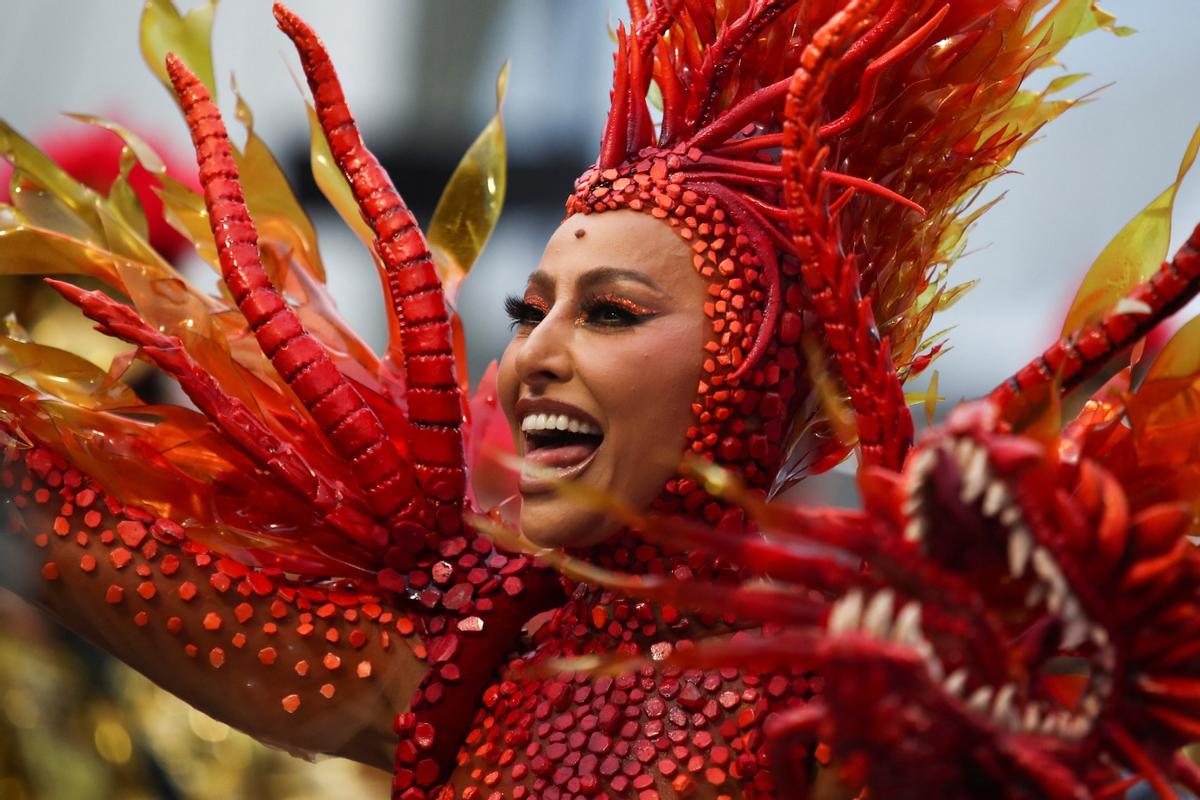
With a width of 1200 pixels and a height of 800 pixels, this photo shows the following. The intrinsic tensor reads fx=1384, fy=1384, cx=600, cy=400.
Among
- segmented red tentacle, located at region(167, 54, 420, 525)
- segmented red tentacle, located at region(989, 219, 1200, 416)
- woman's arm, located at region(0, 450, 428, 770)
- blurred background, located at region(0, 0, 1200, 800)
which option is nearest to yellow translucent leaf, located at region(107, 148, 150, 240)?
segmented red tentacle, located at region(167, 54, 420, 525)

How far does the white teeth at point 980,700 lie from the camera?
744 millimetres

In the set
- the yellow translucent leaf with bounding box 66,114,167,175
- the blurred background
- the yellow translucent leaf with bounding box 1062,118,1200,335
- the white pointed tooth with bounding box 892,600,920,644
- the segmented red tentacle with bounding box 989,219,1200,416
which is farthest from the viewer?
the blurred background

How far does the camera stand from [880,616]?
2.43ft

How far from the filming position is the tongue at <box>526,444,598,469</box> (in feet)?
3.81

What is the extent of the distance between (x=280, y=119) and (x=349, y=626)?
63.0 inches

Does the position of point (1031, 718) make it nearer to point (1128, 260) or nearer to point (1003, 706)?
point (1003, 706)

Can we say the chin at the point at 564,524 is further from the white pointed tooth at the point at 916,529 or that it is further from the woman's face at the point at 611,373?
the white pointed tooth at the point at 916,529

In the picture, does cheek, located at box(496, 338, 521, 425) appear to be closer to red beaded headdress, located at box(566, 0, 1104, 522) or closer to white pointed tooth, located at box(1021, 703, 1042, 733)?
red beaded headdress, located at box(566, 0, 1104, 522)

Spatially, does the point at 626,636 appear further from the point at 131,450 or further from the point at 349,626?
the point at 131,450

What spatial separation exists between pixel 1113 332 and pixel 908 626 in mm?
340

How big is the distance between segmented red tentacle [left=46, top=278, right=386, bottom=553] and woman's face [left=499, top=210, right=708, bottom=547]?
163mm

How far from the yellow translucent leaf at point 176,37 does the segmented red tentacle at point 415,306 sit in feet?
0.53

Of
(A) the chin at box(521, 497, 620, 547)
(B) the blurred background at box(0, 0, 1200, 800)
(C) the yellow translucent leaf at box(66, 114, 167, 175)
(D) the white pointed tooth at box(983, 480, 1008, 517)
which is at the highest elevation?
(D) the white pointed tooth at box(983, 480, 1008, 517)

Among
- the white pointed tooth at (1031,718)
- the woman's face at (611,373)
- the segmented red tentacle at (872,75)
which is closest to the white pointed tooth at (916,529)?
the white pointed tooth at (1031,718)
